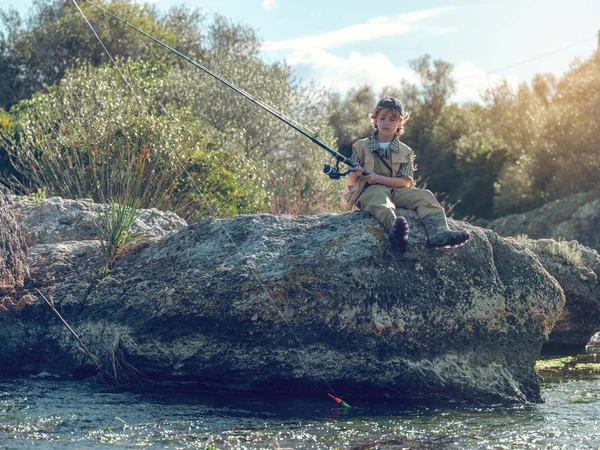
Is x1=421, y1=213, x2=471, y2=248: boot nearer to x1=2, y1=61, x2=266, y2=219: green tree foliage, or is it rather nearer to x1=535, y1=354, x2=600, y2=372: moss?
x1=535, y1=354, x2=600, y2=372: moss

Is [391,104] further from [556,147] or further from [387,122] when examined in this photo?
[556,147]

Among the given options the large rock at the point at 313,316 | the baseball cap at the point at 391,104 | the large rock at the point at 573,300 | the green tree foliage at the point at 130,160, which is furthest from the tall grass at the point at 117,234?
the large rock at the point at 573,300

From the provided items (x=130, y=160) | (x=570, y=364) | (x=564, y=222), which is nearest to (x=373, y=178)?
(x=570, y=364)

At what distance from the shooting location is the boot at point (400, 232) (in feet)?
22.0

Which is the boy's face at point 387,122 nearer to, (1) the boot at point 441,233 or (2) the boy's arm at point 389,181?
(2) the boy's arm at point 389,181

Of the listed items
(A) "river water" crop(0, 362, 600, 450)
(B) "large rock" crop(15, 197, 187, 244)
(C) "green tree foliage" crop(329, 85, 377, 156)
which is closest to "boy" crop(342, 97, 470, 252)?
(A) "river water" crop(0, 362, 600, 450)

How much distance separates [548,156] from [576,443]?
76.2 ft

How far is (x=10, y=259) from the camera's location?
7609 mm

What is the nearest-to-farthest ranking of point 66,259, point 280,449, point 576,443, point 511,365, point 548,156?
point 280,449, point 576,443, point 511,365, point 66,259, point 548,156

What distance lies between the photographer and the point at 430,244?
688 centimetres

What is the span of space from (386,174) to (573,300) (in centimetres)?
473

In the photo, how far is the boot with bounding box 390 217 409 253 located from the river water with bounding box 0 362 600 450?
135 centimetres

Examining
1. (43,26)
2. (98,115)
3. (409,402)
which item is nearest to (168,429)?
(409,402)

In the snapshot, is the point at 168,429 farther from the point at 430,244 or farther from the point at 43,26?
the point at 43,26
